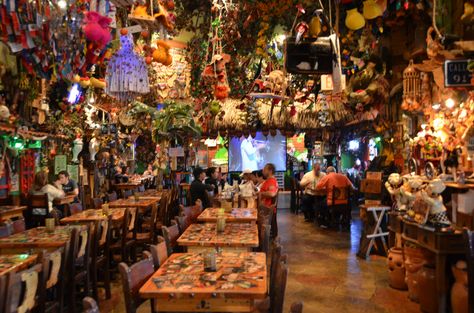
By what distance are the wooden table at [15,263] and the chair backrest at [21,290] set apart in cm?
47

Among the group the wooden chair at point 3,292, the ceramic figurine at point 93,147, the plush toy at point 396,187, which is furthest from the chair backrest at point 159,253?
the ceramic figurine at point 93,147

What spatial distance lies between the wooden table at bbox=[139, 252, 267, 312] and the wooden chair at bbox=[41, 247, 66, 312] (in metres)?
0.75

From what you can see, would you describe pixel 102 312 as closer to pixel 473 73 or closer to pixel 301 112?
pixel 473 73

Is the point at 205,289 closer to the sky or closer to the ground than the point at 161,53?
closer to the ground

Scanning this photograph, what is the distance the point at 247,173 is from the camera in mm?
11070

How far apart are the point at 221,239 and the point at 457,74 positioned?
115 inches

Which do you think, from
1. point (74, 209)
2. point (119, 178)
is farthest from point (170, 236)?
point (119, 178)

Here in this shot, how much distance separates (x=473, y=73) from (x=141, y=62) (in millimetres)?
3959

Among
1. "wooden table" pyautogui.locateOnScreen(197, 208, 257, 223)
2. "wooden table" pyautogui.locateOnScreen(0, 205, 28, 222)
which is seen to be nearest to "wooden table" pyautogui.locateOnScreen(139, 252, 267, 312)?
"wooden table" pyautogui.locateOnScreen(197, 208, 257, 223)

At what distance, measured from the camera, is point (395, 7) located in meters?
6.81

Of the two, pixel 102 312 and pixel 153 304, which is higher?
pixel 153 304

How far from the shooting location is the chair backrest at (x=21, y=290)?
8.77 ft

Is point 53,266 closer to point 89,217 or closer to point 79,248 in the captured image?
point 79,248

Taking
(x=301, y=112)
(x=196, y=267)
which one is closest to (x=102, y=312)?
(x=196, y=267)
